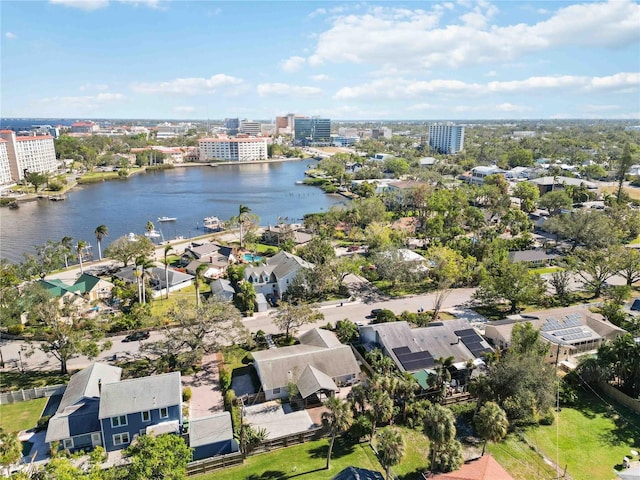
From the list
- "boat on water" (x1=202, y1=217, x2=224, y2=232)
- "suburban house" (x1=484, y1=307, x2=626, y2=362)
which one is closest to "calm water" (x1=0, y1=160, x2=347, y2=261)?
"boat on water" (x1=202, y1=217, x2=224, y2=232)

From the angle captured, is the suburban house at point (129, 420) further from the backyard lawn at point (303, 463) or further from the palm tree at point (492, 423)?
the palm tree at point (492, 423)

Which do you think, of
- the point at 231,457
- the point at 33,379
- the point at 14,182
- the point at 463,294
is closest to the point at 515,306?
the point at 463,294

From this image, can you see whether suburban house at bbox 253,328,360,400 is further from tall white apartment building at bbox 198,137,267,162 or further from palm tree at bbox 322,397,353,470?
tall white apartment building at bbox 198,137,267,162

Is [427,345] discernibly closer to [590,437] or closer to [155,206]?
[590,437]

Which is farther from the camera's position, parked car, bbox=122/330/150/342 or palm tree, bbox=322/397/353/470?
parked car, bbox=122/330/150/342

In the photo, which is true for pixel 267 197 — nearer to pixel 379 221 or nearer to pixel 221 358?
pixel 379 221

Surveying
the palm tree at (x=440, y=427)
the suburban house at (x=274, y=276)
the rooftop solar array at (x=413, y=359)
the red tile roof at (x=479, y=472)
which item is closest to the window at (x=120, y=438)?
the palm tree at (x=440, y=427)

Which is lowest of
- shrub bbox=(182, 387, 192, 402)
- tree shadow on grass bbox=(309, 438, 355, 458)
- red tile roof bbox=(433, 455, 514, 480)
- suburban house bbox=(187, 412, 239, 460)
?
tree shadow on grass bbox=(309, 438, 355, 458)

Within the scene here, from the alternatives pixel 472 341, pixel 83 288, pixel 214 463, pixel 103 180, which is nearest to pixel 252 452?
pixel 214 463
